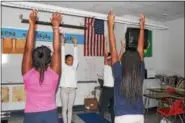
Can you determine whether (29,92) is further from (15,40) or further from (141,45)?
(15,40)

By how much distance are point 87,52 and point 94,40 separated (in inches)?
17.9

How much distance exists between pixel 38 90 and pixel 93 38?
5327 mm

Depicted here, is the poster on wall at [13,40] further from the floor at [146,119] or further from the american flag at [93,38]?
the american flag at [93,38]

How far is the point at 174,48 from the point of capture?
7410 mm

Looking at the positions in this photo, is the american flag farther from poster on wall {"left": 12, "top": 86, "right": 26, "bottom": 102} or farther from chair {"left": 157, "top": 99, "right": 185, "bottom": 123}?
chair {"left": 157, "top": 99, "right": 185, "bottom": 123}

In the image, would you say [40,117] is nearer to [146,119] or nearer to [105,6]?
[105,6]

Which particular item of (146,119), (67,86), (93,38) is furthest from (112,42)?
(93,38)

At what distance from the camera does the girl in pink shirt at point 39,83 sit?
1790 mm

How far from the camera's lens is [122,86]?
1692mm

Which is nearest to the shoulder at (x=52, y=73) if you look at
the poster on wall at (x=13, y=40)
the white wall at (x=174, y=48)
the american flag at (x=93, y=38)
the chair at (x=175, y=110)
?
the chair at (x=175, y=110)

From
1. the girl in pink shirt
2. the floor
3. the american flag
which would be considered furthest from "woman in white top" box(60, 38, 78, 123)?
the girl in pink shirt

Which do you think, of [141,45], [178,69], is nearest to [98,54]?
[178,69]

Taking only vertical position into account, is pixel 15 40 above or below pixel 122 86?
above

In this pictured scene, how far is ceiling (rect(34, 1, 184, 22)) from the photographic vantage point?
219 inches
